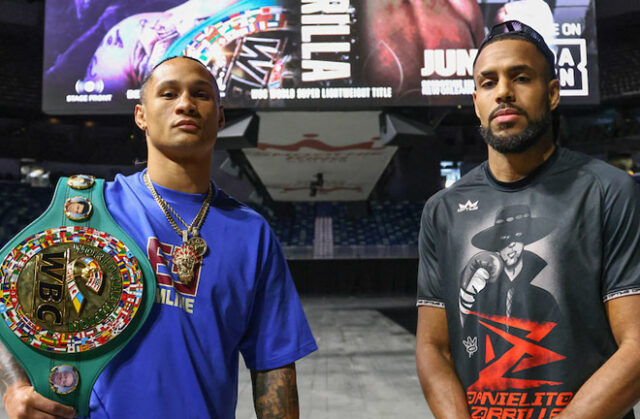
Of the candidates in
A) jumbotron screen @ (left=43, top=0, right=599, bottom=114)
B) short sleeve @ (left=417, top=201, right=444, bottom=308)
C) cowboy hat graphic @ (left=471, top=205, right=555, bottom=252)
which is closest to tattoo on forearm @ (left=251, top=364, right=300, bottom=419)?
short sleeve @ (left=417, top=201, right=444, bottom=308)

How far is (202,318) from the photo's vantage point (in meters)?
1.13

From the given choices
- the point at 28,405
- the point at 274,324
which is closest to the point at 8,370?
the point at 28,405

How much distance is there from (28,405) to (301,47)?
7727mm

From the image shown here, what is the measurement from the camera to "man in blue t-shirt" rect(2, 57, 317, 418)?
1083 millimetres

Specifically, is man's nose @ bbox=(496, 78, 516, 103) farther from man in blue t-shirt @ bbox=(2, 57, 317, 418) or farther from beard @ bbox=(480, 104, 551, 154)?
man in blue t-shirt @ bbox=(2, 57, 317, 418)

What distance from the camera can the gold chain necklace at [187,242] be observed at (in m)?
1.15

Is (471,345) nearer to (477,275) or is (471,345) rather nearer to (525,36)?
(477,275)

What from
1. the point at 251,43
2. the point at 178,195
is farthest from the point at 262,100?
the point at 178,195

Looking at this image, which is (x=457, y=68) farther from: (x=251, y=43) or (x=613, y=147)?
(x=613, y=147)

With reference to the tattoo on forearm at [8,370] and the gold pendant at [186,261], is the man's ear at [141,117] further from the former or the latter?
the tattoo on forearm at [8,370]

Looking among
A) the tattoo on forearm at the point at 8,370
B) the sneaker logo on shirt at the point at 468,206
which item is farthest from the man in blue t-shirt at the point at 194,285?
the sneaker logo on shirt at the point at 468,206

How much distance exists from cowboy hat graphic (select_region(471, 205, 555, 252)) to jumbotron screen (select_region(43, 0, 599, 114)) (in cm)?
679

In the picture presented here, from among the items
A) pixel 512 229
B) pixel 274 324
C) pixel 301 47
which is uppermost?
pixel 301 47

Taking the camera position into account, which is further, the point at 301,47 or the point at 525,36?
the point at 301,47
